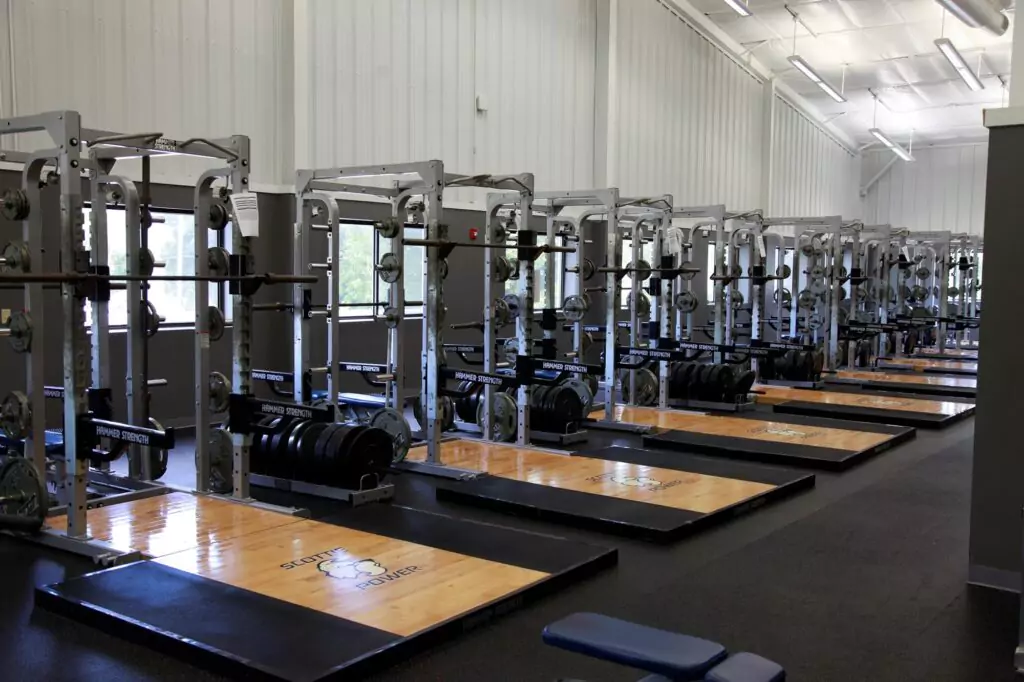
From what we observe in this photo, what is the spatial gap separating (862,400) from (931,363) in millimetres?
4328

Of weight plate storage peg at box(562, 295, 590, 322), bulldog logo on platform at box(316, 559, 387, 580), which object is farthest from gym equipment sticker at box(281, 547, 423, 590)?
weight plate storage peg at box(562, 295, 590, 322)

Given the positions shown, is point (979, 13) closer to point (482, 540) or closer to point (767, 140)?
point (767, 140)

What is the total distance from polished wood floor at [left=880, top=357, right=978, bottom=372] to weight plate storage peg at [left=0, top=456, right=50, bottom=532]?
36.9 feet

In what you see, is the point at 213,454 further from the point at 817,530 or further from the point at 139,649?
the point at 817,530

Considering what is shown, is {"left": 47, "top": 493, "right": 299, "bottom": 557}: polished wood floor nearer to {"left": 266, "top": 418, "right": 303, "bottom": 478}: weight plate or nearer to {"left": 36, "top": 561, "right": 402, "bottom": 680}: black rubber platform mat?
{"left": 36, "top": 561, "right": 402, "bottom": 680}: black rubber platform mat

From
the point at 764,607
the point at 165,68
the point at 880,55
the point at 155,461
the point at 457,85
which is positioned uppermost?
the point at 880,55

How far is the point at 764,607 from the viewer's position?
392 centimetres

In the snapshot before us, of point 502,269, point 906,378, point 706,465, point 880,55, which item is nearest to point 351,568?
point 706,465

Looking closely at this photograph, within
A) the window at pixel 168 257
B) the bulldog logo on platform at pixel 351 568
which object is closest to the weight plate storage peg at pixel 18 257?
the bulldog logo on platform at pixel 351 568

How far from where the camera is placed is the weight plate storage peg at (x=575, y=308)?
8.10m

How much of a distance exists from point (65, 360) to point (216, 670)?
1.90m

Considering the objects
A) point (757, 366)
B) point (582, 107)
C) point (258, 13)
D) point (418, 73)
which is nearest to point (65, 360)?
point (258, 13)

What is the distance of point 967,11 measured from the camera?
34.2 feet

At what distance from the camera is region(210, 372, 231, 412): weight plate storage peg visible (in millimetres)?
5266
